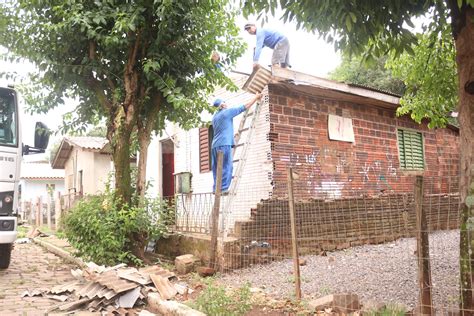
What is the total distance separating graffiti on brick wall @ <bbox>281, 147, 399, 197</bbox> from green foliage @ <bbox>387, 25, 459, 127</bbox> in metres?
1.72

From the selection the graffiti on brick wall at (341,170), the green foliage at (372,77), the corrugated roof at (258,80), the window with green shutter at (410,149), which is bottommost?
the graffiti on brick wall at (341,170)

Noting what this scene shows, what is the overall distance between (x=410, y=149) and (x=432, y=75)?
13.6 feet

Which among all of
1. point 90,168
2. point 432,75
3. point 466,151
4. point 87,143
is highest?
point 87,143

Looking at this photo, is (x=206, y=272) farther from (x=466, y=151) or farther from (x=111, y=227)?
(x=466, y=151)

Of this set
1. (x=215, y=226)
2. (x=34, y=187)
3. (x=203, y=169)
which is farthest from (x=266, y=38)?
(x=34, y=187)

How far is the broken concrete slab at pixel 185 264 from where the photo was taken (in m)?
6.87

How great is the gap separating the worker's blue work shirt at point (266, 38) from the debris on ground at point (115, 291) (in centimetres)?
432

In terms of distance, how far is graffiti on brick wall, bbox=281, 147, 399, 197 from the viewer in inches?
320

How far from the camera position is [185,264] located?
6.88 metres

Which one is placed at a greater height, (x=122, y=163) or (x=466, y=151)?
(x=122, y=163)

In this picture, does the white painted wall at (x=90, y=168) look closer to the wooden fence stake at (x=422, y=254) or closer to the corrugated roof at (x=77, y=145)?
the corrugated roof at (x=77, y=145)

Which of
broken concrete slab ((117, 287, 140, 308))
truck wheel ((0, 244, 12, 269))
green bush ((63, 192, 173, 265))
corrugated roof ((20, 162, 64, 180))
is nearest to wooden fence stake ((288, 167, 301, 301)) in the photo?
broken concrete slab ((117, 287, 140, 308))

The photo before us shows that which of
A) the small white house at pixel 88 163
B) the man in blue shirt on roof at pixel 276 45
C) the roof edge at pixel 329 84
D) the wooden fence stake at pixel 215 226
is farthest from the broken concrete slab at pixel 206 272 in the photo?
the small white house at pixel 88 163

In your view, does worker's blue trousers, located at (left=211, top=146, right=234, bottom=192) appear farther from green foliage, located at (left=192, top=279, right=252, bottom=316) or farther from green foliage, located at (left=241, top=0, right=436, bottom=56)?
green foliage, located at (left=241, top=0, right=436, bottom=56)
